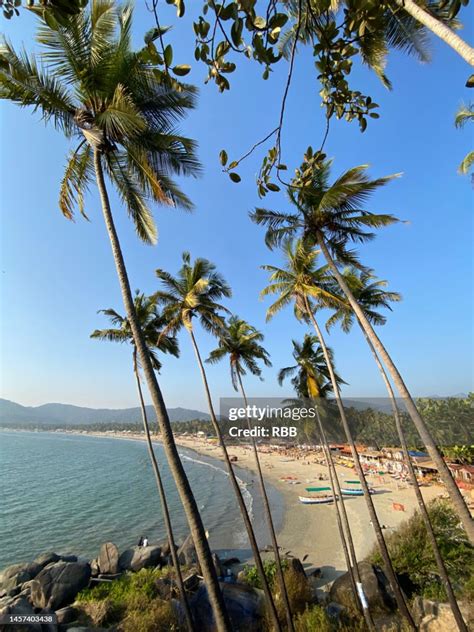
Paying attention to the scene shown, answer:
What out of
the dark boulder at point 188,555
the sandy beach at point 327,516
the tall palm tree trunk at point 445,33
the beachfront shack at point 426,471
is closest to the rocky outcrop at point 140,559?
the dark boulder at point 188,555

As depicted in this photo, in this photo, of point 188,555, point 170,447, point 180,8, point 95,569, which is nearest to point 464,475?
point 188,555

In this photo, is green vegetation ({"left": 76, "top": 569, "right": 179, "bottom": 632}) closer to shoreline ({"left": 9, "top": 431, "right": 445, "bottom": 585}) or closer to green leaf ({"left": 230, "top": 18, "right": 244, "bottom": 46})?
shoreline ({"left": 9, "top": 431, "right": 445, "bottom": 585})

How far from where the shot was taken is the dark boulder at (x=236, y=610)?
8.76 m

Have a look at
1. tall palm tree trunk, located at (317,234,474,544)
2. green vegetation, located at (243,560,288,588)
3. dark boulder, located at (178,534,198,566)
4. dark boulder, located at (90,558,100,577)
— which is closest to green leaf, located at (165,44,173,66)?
tall palm tree trunk, located at (317,234,474,544)

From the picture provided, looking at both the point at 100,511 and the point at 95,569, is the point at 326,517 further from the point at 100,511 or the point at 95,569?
the point at 100,511

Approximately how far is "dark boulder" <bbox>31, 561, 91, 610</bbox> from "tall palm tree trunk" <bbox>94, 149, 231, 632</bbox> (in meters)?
12.1

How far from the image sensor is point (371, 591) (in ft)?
32.0

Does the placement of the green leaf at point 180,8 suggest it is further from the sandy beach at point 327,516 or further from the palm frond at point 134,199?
the sandy beach at point 327,516

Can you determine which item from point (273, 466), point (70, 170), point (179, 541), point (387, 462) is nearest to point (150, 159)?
point (70, 170)

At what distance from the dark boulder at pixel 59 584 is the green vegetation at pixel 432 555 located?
12.2 m

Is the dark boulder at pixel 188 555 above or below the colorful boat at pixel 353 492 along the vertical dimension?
above

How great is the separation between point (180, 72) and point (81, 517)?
34.6 metres

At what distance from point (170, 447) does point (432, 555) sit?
11738 mm

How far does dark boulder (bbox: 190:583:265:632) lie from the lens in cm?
876
